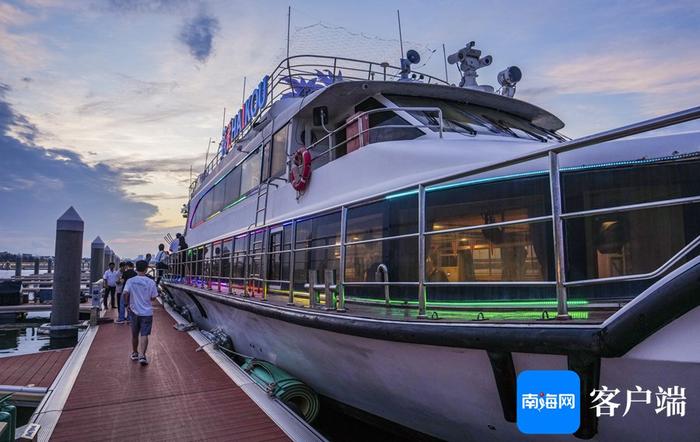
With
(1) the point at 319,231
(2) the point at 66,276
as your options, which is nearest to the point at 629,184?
(1) the point at 319,231

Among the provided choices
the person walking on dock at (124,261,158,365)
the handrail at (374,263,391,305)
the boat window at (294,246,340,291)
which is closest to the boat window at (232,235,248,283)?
the person walking on dock at (124,261,158,365)

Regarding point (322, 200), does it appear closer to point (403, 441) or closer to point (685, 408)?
point (403, 441)

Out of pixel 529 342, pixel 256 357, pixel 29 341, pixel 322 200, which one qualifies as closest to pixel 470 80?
pixel 322 200

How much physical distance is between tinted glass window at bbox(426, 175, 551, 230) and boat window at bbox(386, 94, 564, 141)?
1.80 m

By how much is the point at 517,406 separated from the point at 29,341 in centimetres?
1307

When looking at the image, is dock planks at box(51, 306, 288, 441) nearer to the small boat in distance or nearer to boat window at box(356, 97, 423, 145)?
the small boat in distance

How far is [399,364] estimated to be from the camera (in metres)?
3.62

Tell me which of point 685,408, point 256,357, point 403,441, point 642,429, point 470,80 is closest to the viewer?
point 685,408

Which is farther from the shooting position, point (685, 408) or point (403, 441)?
point (403, 441)

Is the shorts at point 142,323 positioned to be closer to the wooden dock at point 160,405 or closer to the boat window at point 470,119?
the wooden dock at point 160,405

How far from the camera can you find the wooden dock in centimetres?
408

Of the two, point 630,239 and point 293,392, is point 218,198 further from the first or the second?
point 630,239

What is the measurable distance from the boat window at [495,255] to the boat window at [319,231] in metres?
1.58

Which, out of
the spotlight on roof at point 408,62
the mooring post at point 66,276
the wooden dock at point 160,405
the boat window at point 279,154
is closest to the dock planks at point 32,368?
the wooden dock at point 160,405
